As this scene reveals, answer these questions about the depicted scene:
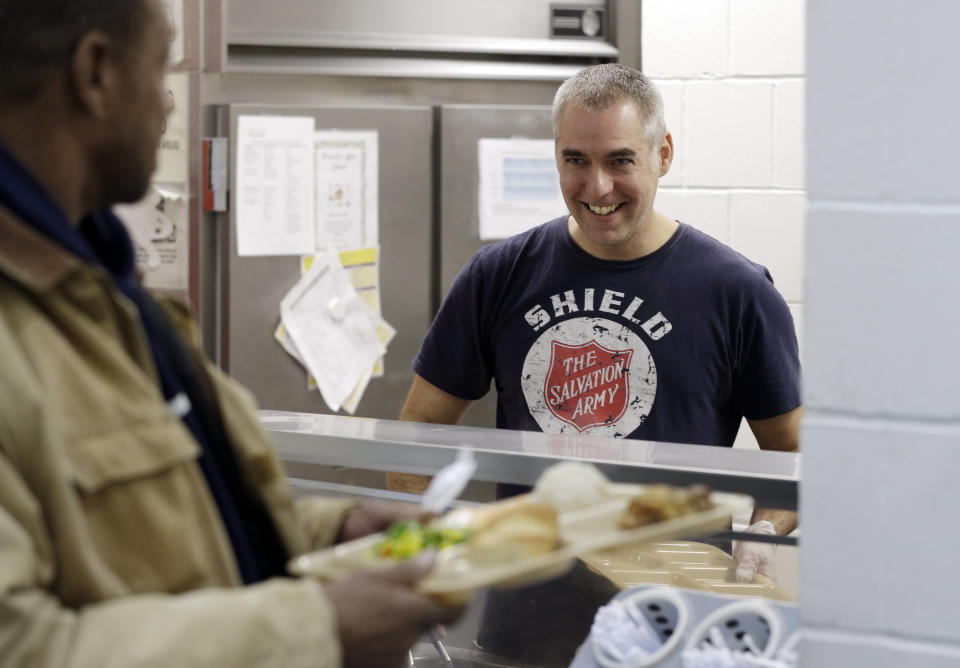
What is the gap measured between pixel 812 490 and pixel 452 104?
199cm

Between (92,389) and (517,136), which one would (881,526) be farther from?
(517,136)

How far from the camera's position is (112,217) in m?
1.04

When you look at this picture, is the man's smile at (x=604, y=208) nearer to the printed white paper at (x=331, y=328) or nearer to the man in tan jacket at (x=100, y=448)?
the printed white paper at (x=331, y=328)

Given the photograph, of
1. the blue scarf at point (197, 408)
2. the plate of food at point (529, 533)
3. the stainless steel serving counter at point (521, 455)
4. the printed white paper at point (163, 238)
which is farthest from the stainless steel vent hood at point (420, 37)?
the plate of food at point (529, 533)

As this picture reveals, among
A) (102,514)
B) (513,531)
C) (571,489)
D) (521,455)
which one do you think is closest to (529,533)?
(513,531)

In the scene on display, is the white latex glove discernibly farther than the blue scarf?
Yes

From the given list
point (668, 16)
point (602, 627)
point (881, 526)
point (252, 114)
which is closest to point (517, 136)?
point (668, 16)

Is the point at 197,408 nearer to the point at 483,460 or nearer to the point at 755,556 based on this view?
the point at 483,460

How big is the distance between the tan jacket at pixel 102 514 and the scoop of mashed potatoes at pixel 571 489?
25cm

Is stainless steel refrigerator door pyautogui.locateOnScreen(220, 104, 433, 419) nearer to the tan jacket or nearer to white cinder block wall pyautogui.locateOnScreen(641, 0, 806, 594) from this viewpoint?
white cinder block wall pyautogui.locateOnScreen(641, 0, 806, 594)

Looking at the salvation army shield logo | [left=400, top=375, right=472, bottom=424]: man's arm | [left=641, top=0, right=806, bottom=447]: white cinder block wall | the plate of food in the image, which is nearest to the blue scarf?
the plate of food

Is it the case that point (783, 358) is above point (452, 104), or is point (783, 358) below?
below

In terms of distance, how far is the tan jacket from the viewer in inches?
30.0

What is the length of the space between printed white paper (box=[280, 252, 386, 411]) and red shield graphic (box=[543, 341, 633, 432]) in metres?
0.76
